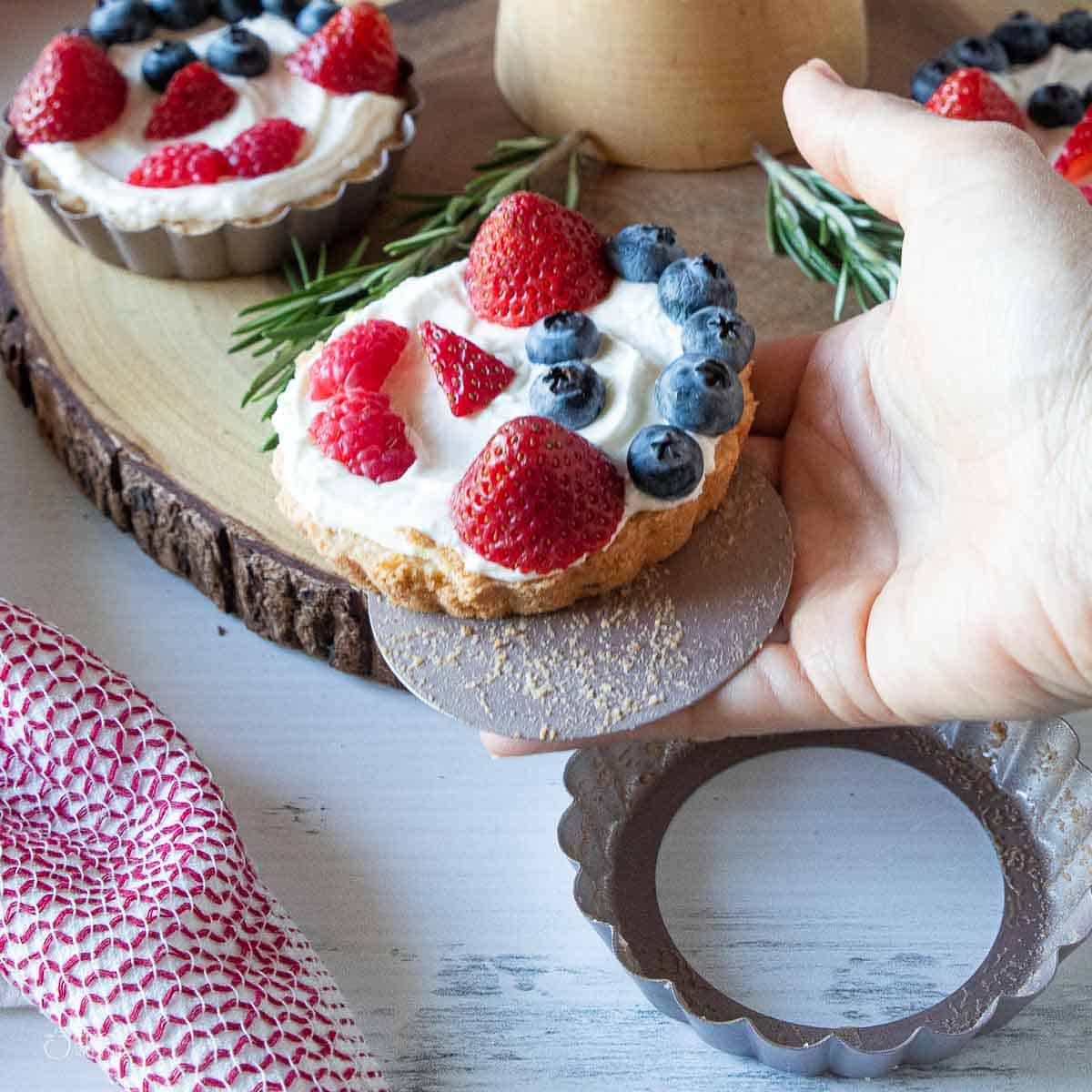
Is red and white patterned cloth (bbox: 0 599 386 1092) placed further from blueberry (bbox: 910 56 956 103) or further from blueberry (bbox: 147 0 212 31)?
blueberry (bbox: 910 56 956 103)

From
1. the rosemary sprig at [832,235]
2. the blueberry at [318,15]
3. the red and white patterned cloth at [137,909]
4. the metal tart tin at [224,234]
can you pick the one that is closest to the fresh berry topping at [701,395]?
the rosemary sprig at [832,235]

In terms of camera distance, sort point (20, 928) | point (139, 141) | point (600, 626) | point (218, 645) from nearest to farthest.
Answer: point (20, 928) < point (600, 626) < point (218, 645) < point (139, 141)

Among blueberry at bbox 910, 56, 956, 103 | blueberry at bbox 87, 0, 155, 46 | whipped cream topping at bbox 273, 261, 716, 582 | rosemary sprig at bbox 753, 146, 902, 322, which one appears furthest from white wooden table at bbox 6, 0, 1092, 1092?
blueberry at bbox 910, 56, 956, 103

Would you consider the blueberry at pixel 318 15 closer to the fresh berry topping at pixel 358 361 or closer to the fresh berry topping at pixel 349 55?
the fresh berry topping at pixel 349 55

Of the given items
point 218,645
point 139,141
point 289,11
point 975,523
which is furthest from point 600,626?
point 289,11

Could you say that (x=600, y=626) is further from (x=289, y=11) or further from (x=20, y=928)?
(x=289, y=11)
